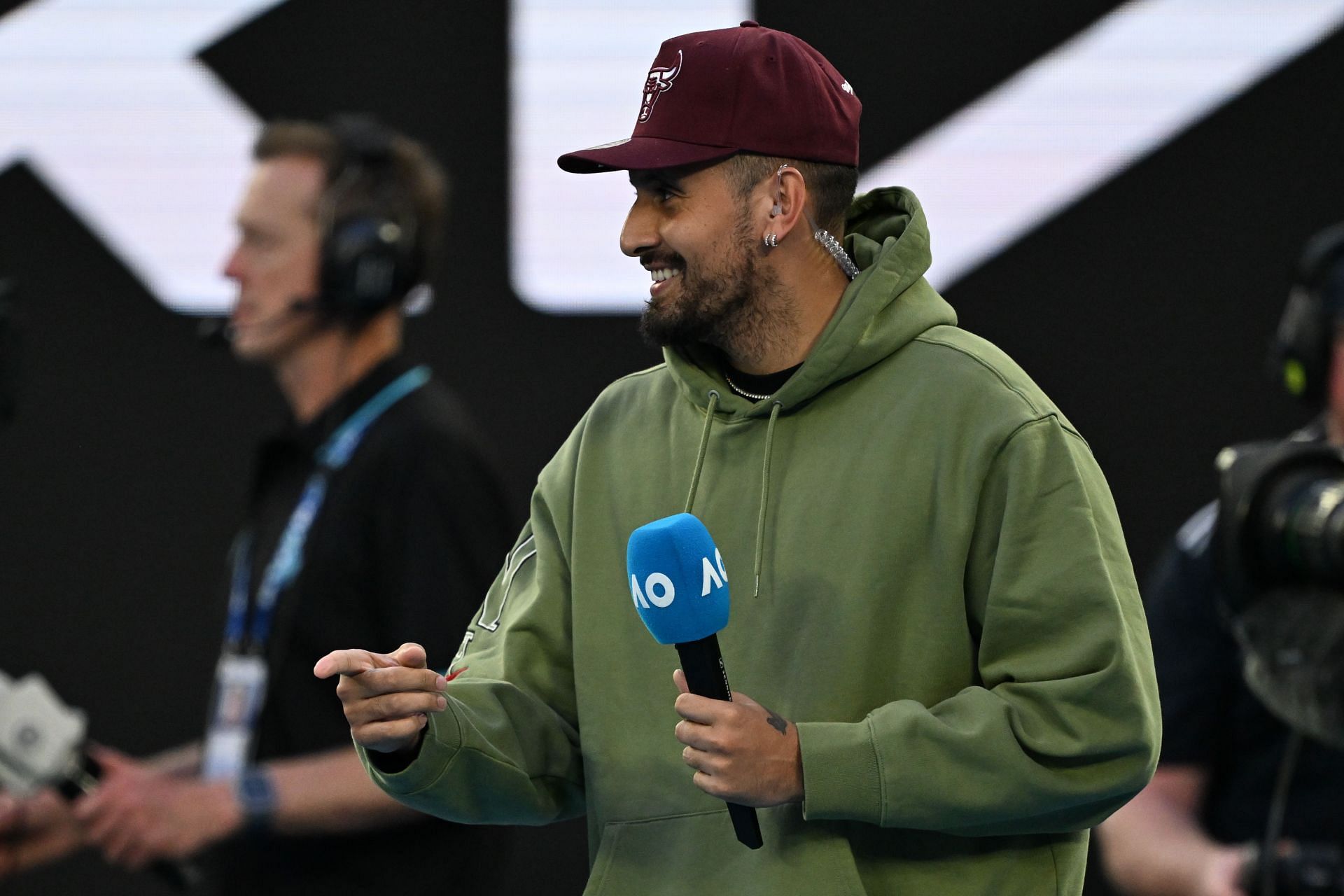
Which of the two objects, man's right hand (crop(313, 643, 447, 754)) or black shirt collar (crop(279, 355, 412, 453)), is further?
black shirt collar (crop(279, 355, 412, 453))

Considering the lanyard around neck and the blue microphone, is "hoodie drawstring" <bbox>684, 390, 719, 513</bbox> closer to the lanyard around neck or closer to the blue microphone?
the blue microphone

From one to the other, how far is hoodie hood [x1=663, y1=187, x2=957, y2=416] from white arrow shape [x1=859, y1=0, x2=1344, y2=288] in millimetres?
1835

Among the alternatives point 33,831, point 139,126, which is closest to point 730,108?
point 33,831

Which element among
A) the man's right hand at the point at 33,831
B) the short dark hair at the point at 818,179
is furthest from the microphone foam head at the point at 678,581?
the man's right hand at the point at 33,831

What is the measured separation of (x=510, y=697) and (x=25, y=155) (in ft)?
8.41

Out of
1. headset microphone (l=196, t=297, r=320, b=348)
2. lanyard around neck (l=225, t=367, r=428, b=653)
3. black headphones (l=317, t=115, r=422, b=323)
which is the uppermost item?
black headphones (l=317, t=115, r=422, b=323)

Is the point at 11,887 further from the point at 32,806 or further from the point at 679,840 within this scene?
the point at 679,840

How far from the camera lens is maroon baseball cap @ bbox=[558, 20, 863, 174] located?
6.25 ft

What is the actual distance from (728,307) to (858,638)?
40 cm

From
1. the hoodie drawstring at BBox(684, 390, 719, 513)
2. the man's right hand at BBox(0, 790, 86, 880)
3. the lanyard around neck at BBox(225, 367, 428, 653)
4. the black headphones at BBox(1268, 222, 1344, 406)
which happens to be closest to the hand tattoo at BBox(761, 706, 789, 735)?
the hoodie drawstring at BBox(684, 390, 719, 513)

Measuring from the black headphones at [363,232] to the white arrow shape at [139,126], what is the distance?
0.52 meters

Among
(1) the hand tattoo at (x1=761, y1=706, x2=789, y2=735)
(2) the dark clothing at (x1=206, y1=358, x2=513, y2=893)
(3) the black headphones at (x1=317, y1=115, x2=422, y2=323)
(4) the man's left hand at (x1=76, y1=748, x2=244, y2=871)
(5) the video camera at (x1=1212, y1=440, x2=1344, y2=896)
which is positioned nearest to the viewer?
(1) the hand tattoo at (x1=761, y1=706, x2=789, y2=735)

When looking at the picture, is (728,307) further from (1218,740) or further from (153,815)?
(153,815)

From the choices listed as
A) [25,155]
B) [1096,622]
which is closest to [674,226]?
[1096,622]
